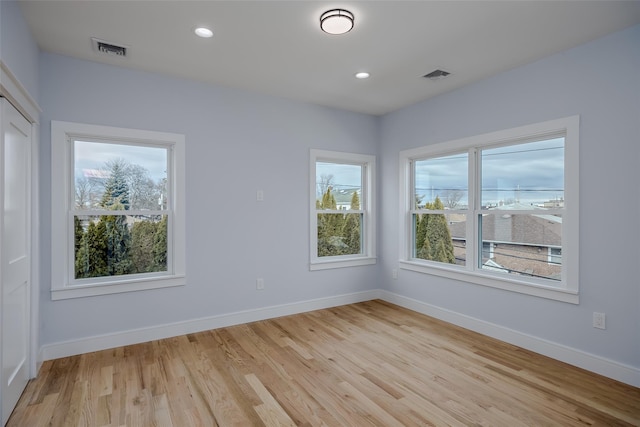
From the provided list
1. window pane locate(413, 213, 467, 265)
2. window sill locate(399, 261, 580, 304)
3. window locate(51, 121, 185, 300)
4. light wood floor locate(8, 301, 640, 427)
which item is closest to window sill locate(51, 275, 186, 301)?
window locate(51, 121, 185, 300)

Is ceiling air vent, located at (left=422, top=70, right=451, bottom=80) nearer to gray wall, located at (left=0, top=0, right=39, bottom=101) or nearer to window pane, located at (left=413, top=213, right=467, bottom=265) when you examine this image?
window pane, located at (left=413, top=213, right=467, bottom=265)

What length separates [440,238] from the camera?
4.24m

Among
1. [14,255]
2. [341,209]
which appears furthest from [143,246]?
[341,209]

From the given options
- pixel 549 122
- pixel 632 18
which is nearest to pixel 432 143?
pixel 549 122

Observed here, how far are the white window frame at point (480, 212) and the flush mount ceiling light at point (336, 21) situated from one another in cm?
196

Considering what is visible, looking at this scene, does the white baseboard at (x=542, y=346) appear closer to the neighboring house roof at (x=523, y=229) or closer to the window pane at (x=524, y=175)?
the neighboring house roof at (x=523, y=229)

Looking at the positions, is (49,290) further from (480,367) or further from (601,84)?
(601,84)

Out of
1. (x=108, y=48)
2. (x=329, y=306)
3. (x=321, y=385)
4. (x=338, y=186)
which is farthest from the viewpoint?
(x=338, y=186)

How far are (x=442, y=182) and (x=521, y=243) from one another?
1.19 metres

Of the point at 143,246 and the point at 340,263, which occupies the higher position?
the point at 143,246

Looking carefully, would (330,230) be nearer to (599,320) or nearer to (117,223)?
(117,223)

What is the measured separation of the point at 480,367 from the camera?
2814 millimetres

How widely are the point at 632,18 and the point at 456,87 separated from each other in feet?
5.05

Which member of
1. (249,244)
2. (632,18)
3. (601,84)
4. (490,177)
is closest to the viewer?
(632,18)
